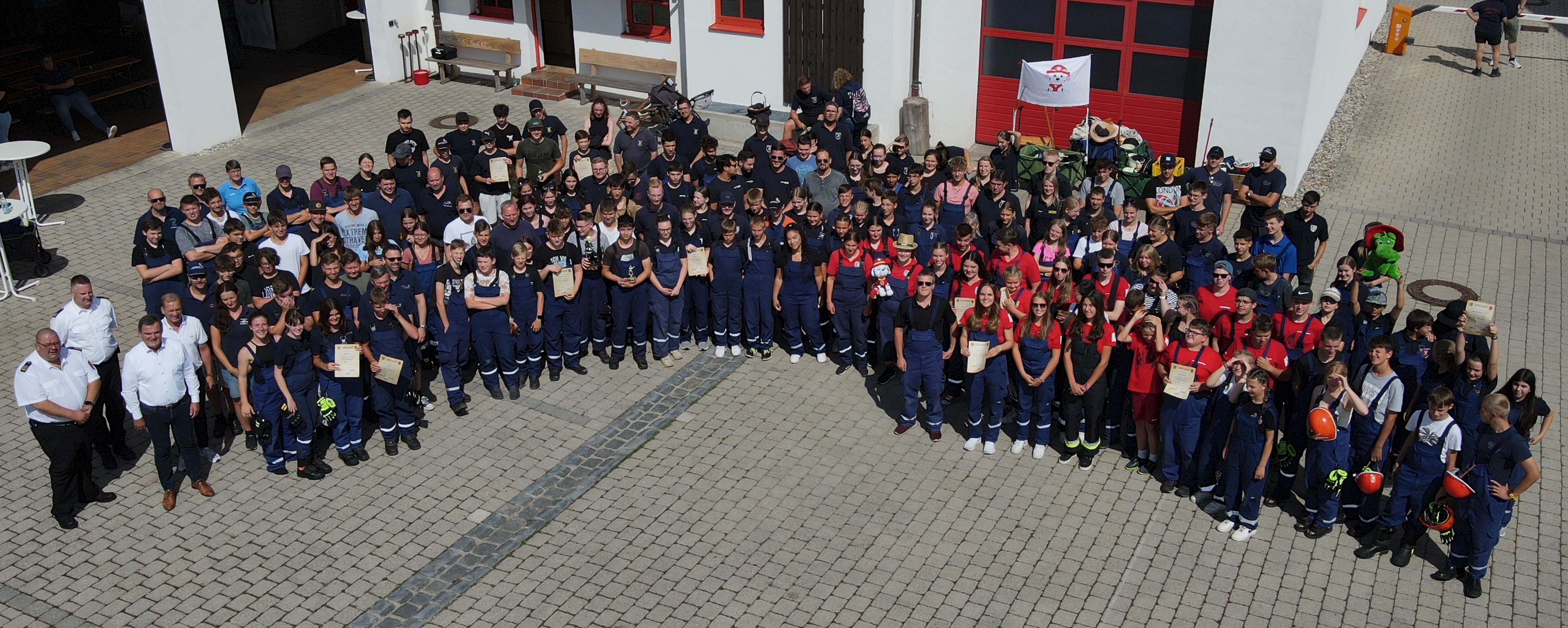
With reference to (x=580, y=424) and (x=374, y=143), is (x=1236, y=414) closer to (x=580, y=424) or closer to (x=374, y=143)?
(x=580, y=424)

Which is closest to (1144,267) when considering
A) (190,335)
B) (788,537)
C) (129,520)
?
(788,537)

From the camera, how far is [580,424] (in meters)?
10.4

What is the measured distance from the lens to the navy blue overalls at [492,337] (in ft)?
33.1

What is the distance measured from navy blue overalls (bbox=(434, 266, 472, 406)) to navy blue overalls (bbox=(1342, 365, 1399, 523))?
6683mm

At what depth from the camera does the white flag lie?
1362 cm

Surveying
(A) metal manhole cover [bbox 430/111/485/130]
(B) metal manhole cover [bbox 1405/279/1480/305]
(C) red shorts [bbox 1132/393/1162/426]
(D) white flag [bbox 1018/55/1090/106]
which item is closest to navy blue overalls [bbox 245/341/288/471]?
(C) red shorts [bbox 1132/393/1162/426]

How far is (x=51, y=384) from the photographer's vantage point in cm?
862

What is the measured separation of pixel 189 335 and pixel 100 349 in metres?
0.83

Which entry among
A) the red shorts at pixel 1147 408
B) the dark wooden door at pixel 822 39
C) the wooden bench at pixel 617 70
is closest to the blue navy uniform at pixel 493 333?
the red shorts at pixel 1147 408

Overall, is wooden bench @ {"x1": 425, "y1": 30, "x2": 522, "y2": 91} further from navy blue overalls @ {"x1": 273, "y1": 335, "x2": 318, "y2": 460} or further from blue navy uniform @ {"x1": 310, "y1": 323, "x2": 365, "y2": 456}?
navy blue overalls @ {"x1": 273, "y1": 335, "x2": 318, "y2": 460}

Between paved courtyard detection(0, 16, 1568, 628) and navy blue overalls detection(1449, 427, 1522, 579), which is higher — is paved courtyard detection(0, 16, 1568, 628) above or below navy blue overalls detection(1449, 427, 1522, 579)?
below

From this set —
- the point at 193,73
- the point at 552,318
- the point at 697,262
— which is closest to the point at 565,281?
the point at 552,318

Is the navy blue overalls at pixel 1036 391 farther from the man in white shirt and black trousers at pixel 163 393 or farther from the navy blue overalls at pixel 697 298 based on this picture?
the man in white shirt and black trousers at pixel 163 393

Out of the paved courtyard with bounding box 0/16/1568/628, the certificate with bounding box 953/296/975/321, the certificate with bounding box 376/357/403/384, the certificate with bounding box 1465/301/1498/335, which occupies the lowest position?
the paved courtyard with bounding box 0/16/1568/628
